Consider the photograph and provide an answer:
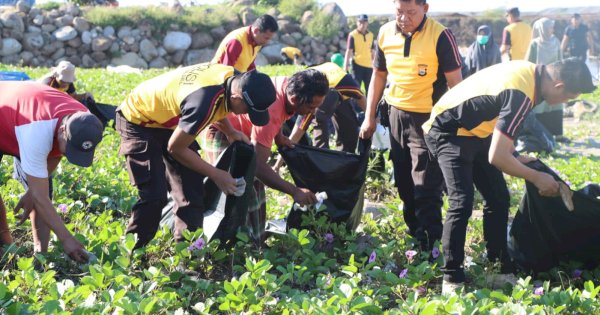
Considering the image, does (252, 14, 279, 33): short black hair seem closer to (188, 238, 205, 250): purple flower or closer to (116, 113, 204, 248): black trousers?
(116, 113, 204, 248): black trousers

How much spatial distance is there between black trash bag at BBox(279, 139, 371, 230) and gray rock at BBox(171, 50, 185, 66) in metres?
18.5

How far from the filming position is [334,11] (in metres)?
24.4

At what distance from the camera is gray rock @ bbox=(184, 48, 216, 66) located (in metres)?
22.3

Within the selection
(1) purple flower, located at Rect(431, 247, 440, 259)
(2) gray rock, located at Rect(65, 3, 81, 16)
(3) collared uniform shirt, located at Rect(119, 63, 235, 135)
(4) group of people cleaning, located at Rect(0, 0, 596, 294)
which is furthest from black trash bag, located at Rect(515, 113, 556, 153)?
(2) gray rock, located at Rect(65, 3, 81, 16)

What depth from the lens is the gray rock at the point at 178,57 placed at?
73.5ft

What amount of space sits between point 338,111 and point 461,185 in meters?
2.62

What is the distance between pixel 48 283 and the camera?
121 inches

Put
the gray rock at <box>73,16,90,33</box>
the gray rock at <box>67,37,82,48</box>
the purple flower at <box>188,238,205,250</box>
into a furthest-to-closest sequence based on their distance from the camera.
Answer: the gray rock at <box>73,16,90,33</box> → the gray rock at <box>67,37,82,48</box> → the purple flower at <box>188,238,205,250</box>

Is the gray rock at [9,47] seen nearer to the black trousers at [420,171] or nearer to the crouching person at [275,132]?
the crouching person at [275,132]

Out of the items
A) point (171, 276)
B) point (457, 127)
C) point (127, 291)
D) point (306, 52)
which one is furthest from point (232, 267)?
point (306, 52)

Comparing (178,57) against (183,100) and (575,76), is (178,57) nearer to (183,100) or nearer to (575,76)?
(183,100)

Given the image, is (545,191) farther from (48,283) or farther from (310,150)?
(48,283)

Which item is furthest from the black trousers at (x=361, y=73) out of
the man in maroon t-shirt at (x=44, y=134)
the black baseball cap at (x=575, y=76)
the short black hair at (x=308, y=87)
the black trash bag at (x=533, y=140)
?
the man in maroon t-shirt at (x=44, y=134)

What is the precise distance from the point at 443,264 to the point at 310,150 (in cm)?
106
